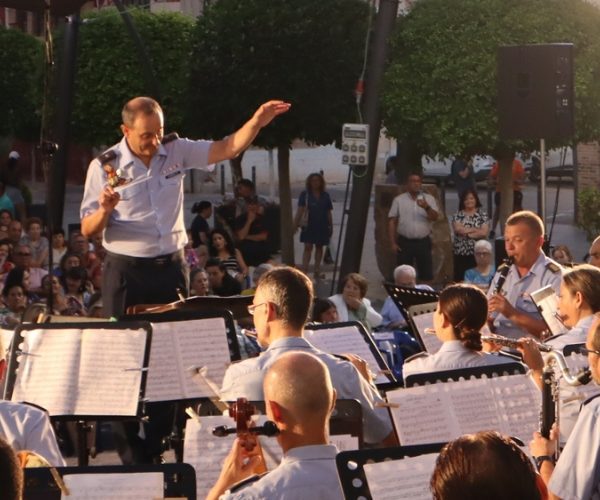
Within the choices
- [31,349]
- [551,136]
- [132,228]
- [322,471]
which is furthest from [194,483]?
[551,136]

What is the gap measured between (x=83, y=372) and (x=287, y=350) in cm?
119

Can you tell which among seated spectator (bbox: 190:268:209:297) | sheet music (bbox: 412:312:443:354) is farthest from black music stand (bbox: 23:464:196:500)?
seated spectator (bbox: 190:268:209:297)

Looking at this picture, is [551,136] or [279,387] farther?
[551,136]

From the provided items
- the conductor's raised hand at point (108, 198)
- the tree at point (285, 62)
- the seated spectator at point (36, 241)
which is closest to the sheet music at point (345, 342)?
the conductor's raised hand at point (108, 198)

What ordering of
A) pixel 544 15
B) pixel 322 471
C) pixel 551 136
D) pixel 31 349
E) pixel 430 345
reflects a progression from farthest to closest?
1. pixel 544 15
2. pixel 551 136
3. pixel 430 345
4. pixel 31 349
5. pixel 322 471

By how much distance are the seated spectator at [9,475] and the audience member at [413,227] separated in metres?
14.5

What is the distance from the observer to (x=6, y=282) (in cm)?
1285

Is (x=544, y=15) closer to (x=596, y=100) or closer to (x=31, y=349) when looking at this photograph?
(x=596, y=100)

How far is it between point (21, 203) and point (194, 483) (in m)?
15.2

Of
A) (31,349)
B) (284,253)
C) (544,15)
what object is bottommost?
(284,253)

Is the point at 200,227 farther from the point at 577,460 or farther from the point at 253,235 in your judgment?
the point at 577,460

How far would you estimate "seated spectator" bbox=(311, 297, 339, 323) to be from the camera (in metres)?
11.5

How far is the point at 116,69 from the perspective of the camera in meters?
24.0

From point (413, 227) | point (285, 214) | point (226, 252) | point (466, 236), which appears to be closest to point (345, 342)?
point (226, 252)
